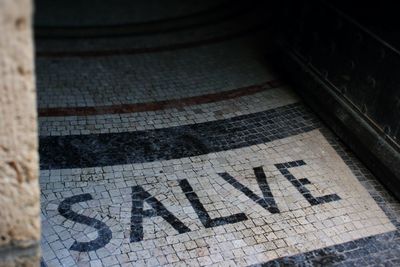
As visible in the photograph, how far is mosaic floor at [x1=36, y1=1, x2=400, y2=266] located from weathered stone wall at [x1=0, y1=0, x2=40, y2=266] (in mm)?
1654

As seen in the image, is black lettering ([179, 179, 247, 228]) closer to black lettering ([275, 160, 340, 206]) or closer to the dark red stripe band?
black lettering ([275, 160, 340, 206])

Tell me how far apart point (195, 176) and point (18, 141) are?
2.88 metres

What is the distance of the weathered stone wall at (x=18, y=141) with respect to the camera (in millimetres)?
1564

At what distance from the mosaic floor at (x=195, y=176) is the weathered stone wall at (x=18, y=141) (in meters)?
1.65

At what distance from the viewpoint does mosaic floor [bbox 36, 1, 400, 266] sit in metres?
3.82

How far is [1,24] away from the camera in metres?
1.53

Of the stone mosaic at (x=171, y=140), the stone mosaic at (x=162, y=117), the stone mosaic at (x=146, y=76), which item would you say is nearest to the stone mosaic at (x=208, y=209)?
the stone mosaic at (x=171, y=140)

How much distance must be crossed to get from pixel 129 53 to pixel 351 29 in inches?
127

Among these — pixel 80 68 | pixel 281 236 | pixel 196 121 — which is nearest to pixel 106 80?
pixel 80 68

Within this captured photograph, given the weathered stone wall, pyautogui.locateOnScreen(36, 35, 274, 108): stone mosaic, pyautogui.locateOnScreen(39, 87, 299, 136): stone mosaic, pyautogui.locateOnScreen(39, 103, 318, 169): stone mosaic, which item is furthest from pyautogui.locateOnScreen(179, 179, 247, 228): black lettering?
the weathered stone wall

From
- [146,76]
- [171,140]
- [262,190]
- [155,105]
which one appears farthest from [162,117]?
[262,190]

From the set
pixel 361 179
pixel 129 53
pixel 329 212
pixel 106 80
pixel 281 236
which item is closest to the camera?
pixel 281 236

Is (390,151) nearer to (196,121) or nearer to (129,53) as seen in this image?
(196,121)

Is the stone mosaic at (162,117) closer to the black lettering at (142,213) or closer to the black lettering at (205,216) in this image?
the black lettering at (142,213)
